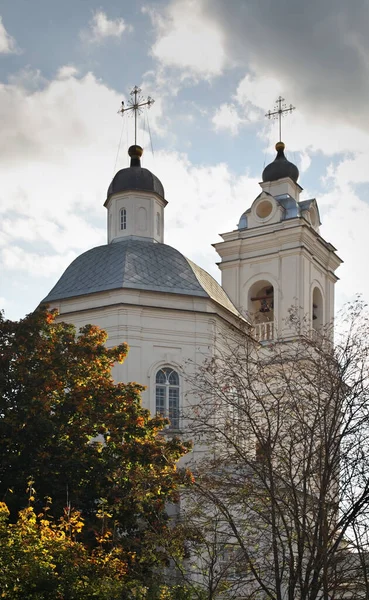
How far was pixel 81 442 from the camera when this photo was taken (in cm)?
2472

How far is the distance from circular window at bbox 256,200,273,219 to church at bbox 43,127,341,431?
0.05m

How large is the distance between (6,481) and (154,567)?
406 cm

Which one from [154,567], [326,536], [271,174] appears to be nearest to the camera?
[326,536]

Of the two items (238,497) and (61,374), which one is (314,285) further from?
(238,497)

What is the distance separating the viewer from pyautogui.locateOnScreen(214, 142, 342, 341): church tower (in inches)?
1728

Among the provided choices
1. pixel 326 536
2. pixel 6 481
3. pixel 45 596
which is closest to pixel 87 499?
pixel 6 481

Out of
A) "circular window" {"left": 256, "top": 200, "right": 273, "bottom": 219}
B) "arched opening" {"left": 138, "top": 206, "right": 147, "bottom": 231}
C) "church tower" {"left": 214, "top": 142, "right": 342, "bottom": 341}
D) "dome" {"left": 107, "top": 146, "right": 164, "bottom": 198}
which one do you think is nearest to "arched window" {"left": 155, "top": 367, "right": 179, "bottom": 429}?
"arched opening" {"left": 138, "top": 206, "right": 147, "bottom": 231}

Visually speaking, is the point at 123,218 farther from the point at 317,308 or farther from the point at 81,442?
the point at 81,442

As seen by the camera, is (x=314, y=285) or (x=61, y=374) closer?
(x=61, y=374)

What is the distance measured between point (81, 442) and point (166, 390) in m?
9.22

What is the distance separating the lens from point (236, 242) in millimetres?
46125

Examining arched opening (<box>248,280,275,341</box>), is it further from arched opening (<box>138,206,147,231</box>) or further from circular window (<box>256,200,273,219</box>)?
arched opening (<box>138,206,147,231</box>)

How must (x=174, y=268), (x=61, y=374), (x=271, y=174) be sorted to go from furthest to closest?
(x=271, y=174) → (x=174, y=268) → (x=61, y=374)

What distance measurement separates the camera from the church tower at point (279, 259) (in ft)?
144
